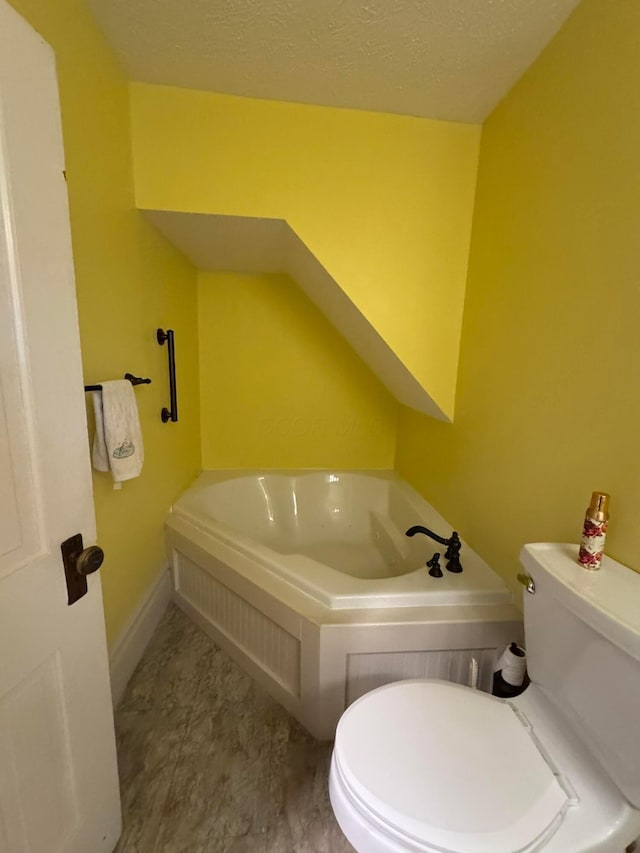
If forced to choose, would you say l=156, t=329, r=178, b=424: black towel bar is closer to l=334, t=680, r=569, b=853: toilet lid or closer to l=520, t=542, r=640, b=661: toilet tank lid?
l=334, t=680, r=569, b=853: toilet lid

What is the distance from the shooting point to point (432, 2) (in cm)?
104

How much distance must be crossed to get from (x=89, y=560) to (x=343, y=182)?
1.55m

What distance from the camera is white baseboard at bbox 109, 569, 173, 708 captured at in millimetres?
1438

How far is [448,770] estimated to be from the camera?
78 cm

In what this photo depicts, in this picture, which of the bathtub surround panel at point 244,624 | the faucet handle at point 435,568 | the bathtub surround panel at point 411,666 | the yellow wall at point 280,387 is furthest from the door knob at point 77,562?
the yellow wall at point 280,387

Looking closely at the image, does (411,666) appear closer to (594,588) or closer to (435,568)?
(435,568)

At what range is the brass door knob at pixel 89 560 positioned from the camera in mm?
762

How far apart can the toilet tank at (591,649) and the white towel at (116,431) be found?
4.14 ft

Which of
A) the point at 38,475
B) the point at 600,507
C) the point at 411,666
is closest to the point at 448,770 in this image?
the point at 411,666

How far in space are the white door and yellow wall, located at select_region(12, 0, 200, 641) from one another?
512 mm

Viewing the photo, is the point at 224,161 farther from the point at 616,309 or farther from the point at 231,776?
the point at 231,776

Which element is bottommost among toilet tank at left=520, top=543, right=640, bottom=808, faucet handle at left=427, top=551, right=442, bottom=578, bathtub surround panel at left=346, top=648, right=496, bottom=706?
bathtub surround panel at left=346, top=648, right=496, bottom=706

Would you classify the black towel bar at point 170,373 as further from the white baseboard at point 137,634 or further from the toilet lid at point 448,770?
the toilet lid at point 448,770

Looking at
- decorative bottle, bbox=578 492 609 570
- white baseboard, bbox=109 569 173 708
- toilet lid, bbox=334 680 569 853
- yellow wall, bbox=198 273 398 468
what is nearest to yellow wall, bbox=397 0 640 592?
decorative bottle, bbox=578 492 609 570
